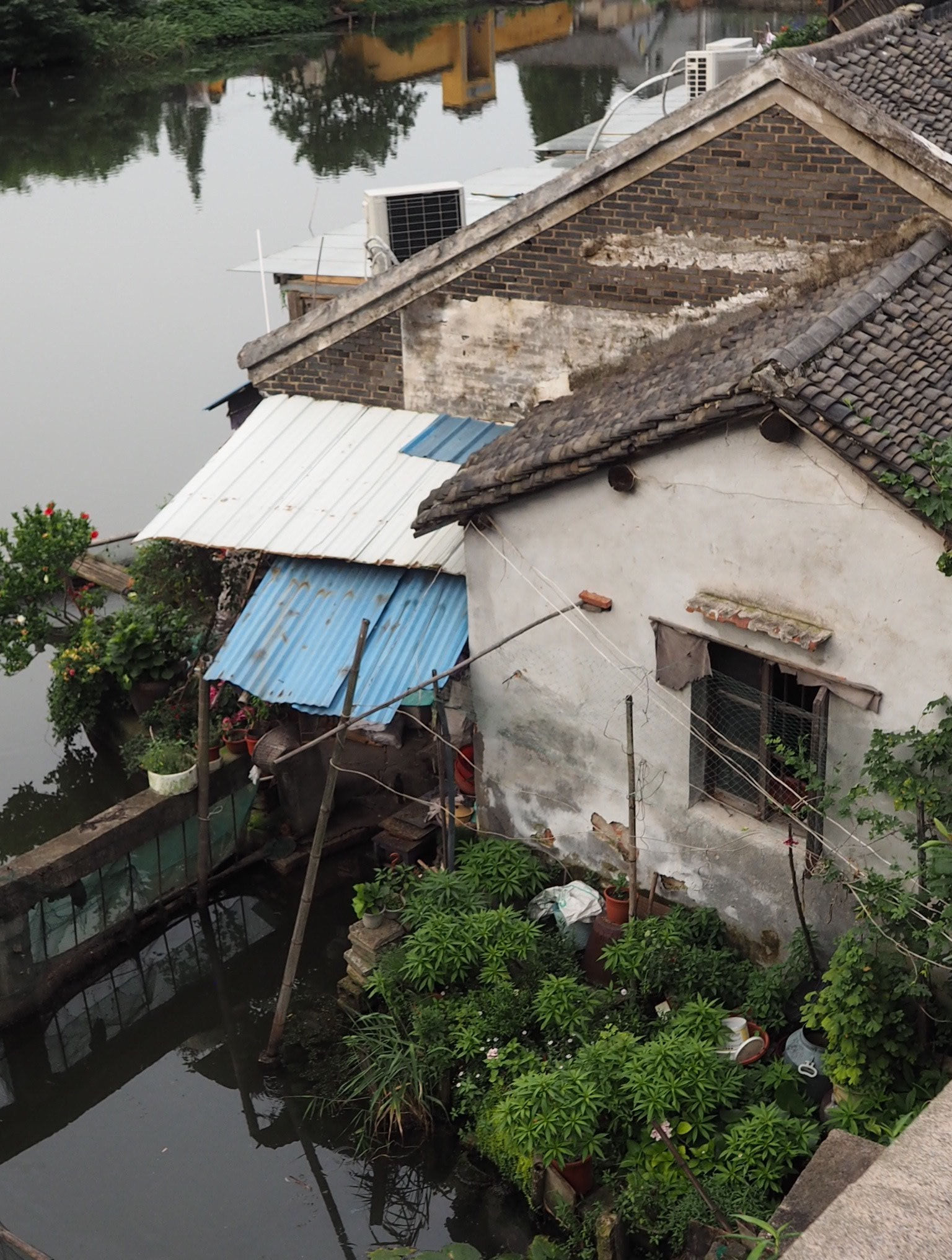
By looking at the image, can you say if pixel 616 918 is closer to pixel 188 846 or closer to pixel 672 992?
pixel 672 992

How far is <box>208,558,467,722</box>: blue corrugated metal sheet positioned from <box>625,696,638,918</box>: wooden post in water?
5.15ft

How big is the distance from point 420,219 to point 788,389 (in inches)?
242

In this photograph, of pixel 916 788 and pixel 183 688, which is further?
pixel 183 688

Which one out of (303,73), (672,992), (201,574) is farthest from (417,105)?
(672,992)

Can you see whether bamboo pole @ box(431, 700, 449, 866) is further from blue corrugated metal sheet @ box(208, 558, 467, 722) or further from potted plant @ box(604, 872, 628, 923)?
potted plant @ box(604, 872, 628, 923)

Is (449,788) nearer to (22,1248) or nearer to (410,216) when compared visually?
(22,1248)

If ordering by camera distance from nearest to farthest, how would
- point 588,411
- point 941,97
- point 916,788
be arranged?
1. point 916,788
2. point 588,411
3. point 941,97

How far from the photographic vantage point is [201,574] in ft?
42.7

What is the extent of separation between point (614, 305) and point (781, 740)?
353 cm

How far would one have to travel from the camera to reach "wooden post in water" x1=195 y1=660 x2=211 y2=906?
10.6 metres


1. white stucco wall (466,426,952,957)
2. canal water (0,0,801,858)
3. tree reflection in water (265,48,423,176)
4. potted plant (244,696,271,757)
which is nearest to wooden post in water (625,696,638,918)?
white stucco wall (466,426,952,957)

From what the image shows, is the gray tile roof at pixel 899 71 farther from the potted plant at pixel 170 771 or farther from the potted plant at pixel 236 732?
the potted plant at pixel 170 771

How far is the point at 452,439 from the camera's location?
10953mm

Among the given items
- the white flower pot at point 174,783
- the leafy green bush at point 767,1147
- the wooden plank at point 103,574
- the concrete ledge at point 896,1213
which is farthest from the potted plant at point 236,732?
the concrete ledge at point 896,1213
